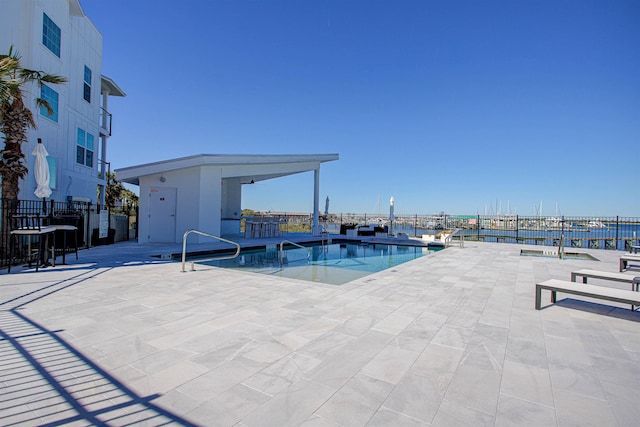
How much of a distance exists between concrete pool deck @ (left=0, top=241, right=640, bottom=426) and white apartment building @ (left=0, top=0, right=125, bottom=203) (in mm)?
8895

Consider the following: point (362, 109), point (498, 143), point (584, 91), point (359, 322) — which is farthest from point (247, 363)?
point (498, 143)

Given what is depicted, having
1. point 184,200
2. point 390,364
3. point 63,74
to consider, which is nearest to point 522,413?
point 390,364

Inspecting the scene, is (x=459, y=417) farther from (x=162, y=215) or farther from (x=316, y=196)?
(x=316, y=196)

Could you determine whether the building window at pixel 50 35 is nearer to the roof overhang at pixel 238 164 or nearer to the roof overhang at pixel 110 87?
the roof overhang at pixel 110 87

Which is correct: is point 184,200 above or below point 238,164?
below

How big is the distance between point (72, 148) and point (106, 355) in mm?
14058

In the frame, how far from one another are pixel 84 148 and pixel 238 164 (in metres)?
7.55

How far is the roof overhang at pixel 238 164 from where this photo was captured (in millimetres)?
11719

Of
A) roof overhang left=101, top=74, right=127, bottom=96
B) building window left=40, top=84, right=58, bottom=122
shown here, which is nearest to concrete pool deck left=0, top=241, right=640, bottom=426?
building window left=40, top=84, right=58, bottom=122

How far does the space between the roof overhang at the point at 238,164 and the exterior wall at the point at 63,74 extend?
2.31m

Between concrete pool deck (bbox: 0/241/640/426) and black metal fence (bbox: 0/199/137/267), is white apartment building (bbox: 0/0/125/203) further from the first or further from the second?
concrete pool deck (bbox: 0/241/640/426)

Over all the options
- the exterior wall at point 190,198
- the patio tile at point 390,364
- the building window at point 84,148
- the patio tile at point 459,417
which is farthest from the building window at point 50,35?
the patio tile at point 459,417

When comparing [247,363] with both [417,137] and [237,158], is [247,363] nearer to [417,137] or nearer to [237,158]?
[237,158]

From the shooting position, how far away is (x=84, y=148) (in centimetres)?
1412
